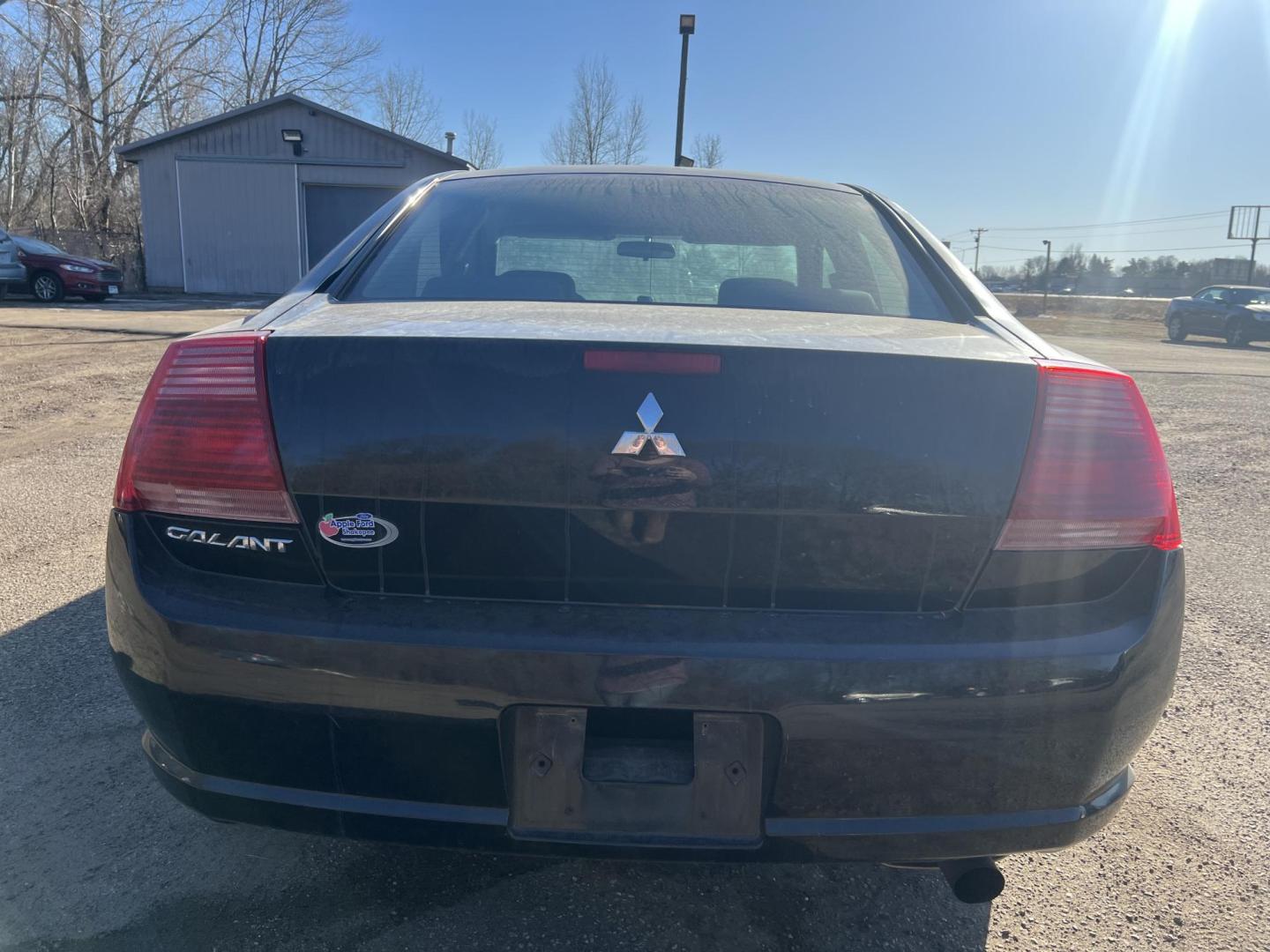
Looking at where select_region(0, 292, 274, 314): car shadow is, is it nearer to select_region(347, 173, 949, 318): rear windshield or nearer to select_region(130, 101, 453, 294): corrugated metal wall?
select_region(130, 101, 453, 294): corrugated metal wall

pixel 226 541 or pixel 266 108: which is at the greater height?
pixel 266 108

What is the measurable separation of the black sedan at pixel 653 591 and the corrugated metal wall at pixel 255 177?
2151cm

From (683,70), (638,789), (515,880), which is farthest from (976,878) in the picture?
(683,70)

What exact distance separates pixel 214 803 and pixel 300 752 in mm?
229

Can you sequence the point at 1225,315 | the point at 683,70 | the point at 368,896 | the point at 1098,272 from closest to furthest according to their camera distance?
the point at 368,896 < the point at 683,70 < the point at 1225,315 < the point at 1098,272

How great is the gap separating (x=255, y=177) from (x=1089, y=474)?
23.5 m

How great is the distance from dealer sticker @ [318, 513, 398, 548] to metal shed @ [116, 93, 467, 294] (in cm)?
2128

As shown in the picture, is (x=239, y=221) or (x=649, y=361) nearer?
(x=649, y=361)

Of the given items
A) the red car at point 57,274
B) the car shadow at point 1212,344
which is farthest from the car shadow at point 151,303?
the car shadow at point 1212,344

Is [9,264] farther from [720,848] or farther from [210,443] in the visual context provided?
[720,848]

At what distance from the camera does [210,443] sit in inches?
58.6

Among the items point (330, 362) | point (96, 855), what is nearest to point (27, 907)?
point (96, 855)

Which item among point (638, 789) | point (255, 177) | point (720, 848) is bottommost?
point (720, 848)

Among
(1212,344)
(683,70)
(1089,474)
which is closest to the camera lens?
(1089,474)
